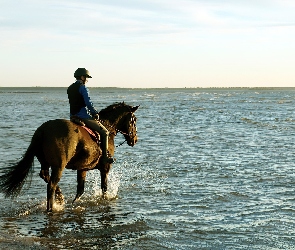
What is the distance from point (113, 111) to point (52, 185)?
2.56 metres

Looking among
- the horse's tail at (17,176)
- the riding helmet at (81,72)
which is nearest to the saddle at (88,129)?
the riding helmet at (81,72)

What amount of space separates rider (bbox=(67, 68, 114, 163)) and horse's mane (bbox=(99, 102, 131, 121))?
2.08ft

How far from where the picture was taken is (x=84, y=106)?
12.1 metres

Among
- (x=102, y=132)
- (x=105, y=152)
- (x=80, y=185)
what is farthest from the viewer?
(x=80, y=185)

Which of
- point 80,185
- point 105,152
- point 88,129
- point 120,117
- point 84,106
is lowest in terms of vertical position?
point 80,185

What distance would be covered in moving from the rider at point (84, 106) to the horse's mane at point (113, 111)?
633mm

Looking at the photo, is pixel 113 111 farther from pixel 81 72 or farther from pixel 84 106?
pixel 81 72

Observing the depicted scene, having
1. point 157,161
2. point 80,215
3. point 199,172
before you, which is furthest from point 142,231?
point 157,161

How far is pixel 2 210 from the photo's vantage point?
38.0ft

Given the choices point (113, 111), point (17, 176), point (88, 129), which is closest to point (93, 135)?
point (88, 129)

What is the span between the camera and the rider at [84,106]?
11961mm

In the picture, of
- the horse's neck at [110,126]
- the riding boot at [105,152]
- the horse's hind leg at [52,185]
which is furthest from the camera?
the horse's neck at [110,126]

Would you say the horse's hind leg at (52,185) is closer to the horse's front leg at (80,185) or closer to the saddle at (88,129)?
the horse's front leg at (80,185)

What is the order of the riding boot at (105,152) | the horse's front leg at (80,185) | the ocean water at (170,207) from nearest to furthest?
the ocean water at (170,207) → the riding boot at (105,152) → the horse's front leg at (80,185)
